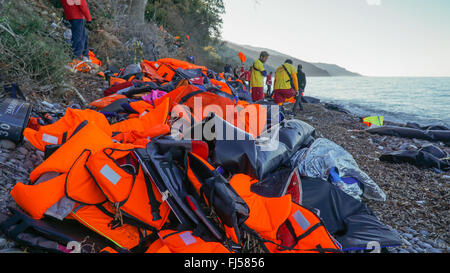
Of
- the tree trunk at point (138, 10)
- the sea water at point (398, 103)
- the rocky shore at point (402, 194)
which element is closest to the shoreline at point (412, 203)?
the rocky shore at point (402, 194)

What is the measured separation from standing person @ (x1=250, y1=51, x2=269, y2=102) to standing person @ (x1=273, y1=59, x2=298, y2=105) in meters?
0.45

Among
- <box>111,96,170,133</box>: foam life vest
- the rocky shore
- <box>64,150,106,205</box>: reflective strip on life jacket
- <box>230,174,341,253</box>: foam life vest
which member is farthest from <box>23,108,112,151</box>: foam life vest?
<box>230,174,341,253</box>: foam life vest

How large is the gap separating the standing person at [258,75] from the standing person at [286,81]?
17.7 inches

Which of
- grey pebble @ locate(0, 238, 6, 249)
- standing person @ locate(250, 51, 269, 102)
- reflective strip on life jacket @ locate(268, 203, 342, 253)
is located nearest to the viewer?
grey pebble @ locate(0, 238, 6, 249)

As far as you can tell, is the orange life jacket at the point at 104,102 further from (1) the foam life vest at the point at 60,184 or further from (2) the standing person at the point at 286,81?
(2) the standing person at the point at 286,81

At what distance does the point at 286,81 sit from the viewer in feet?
22.4

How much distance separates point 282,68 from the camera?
684 cm

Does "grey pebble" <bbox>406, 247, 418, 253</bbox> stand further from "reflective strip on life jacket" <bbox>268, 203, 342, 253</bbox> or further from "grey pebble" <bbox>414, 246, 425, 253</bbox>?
"reflective strip on life jacket" <bbox>268, 203, 342, 253</bbox>

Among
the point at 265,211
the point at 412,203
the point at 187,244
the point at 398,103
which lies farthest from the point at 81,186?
the point at 398,103

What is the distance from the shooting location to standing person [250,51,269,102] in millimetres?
6492

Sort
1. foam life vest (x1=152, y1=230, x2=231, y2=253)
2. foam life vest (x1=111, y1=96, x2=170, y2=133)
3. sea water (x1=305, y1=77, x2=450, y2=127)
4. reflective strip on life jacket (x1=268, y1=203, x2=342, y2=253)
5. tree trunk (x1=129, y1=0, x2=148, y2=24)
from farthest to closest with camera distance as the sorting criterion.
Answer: sea water (x1=305, y1=77, x2=450, y2=127) < tree trunk (x1=129, y1=0, x2=148, y2=24) < foam life vest (x1=111, y1=96, x2=170, y2=133) < reflective strip on life jacket (x1=268, y1=203, x2=342, y2=253) < foam life vest (x1=152, y1=230, x2=231, y2=253)

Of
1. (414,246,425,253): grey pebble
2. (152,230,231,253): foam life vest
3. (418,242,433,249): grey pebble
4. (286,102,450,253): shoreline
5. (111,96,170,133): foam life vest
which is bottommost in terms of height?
(414,246,425,253): grey pebble

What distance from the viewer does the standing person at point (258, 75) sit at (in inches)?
256

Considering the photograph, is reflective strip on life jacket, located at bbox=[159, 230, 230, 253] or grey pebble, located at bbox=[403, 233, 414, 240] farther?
grey pebble, located at bbox=[403, 233, 414, 240]
